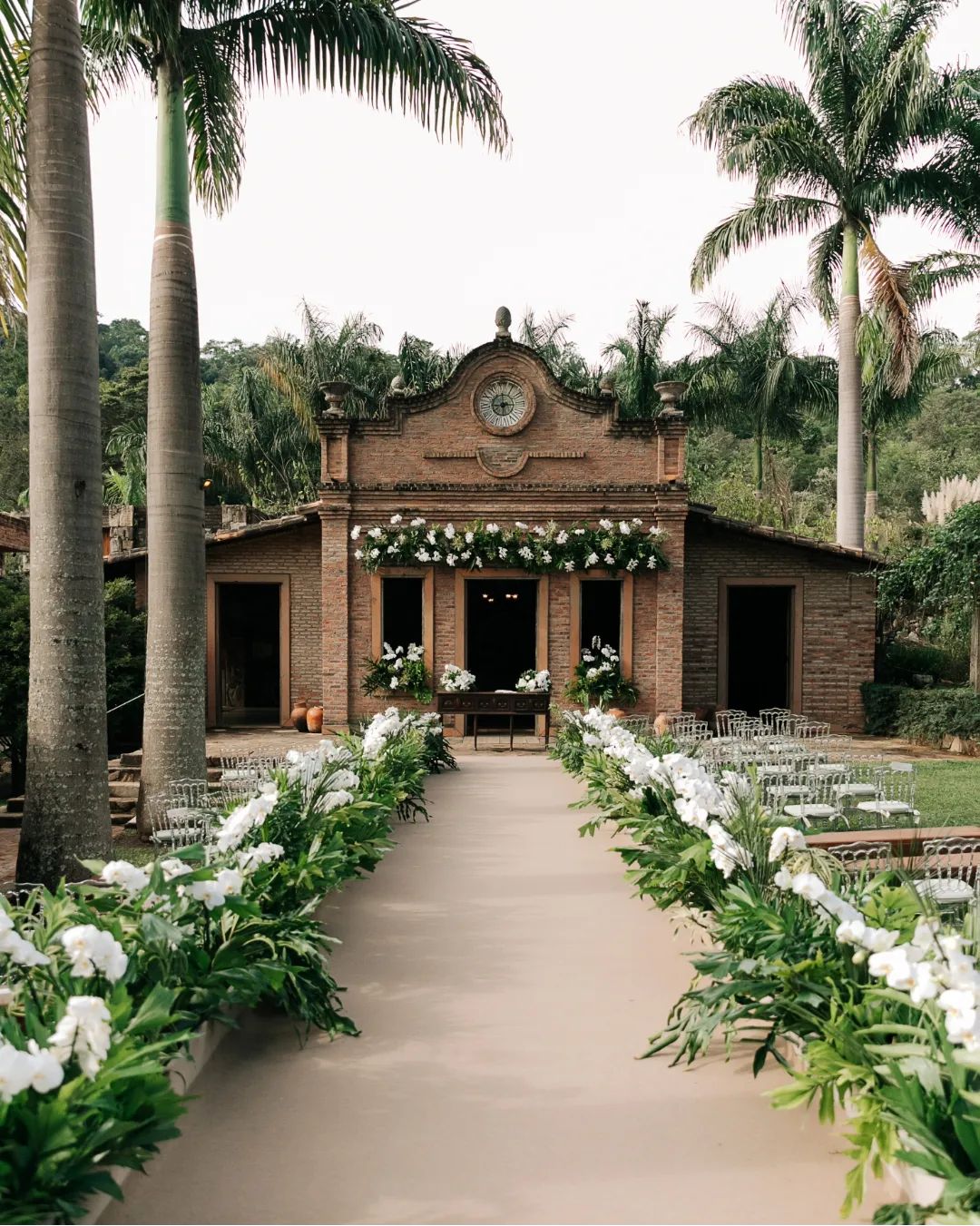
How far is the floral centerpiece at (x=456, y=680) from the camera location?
16.4m

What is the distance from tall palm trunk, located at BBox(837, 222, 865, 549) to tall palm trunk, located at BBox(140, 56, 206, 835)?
48.4ft

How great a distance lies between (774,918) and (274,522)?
1469 cm

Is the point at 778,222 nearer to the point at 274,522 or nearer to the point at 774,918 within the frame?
the point at 274,522

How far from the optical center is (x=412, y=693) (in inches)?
672

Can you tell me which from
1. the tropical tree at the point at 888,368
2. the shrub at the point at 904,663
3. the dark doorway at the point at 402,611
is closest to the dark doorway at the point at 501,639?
the dark doorway at the point at 402,611

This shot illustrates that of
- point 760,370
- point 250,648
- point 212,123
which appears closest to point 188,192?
point 212,123

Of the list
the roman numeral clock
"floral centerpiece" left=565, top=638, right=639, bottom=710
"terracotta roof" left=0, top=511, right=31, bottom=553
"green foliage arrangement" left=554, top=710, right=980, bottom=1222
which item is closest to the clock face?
the roman numeral clock

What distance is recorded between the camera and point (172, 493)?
952 centimetres

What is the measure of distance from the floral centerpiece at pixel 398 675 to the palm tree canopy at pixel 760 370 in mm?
15292

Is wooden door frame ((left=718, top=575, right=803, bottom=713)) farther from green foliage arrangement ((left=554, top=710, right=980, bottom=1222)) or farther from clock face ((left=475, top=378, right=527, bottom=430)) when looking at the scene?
green foliage arrangement ((left=554, top=710, right=980, bottom=1222))

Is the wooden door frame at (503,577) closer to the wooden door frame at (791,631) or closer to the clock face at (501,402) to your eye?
the clock face at (501,402)

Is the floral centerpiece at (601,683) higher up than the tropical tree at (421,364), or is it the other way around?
the tropical tree at (421,364)

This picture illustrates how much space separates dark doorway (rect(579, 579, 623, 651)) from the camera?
19.7 m

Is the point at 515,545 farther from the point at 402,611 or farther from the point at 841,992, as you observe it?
the point at 841,992
